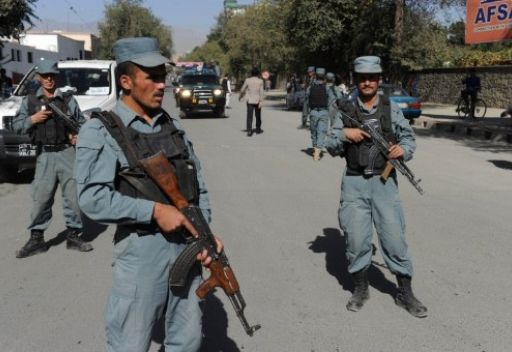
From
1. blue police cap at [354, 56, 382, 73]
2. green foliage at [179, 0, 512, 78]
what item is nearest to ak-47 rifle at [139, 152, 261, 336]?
blue police cap at [354, 56, 382, 73]

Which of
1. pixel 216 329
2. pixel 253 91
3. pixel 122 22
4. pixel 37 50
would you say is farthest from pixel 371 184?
pixel 122 22

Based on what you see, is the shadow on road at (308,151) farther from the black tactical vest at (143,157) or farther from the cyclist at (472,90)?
the cyclist at (472,90)

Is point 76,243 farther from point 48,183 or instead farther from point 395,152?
point 395,152

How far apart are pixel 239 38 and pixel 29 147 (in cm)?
5137

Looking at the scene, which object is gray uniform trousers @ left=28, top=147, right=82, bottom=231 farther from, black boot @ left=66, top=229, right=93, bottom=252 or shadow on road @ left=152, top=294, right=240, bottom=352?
shadow on road @ left=152, top=294, right=240, bottom=352

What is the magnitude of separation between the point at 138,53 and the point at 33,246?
3808 millimetres

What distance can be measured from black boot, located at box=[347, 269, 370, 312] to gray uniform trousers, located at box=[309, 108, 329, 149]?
7.19m

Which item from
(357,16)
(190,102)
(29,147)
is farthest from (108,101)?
(357,16)

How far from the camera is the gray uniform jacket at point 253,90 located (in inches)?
599

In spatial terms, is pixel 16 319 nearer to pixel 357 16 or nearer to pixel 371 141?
pixel 371 141

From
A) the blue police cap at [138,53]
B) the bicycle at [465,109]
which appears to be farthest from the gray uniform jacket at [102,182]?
the bicycle at [465,109]

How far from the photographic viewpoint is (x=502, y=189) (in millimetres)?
8539

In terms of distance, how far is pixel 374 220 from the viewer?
4117mm

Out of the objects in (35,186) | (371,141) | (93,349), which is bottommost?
(93,349)
